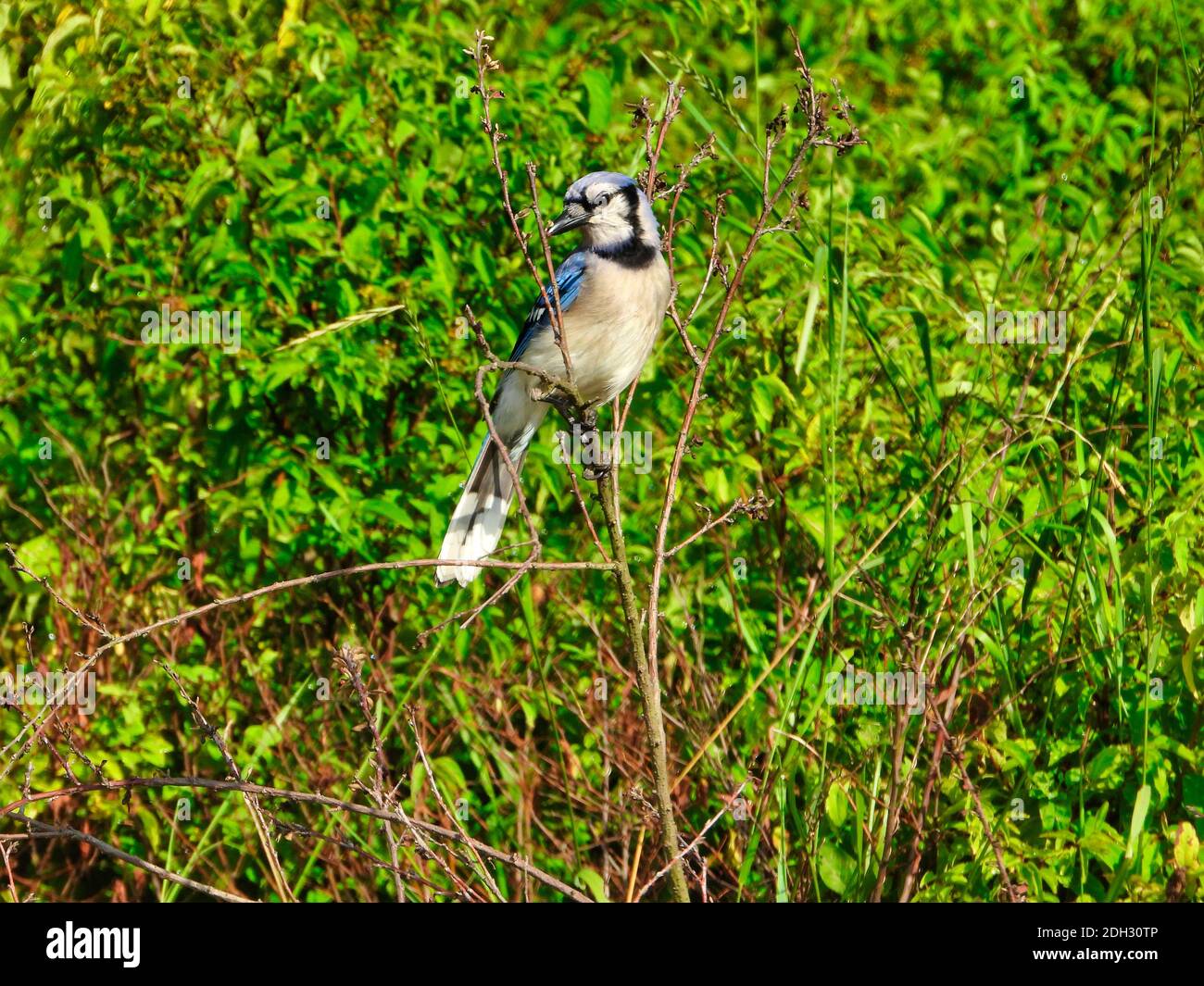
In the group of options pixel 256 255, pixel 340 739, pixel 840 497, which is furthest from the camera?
pixel 340 739

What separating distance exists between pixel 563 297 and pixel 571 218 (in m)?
0.39

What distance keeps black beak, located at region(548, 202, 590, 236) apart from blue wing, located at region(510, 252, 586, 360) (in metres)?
0.27

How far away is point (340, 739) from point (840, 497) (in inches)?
66.2

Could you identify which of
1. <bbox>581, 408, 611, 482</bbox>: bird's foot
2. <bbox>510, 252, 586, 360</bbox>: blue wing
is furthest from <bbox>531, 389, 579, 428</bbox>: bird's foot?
<bbox>510, 252, 586, 360</bbox>: blue wing

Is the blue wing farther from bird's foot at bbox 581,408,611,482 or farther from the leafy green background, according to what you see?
bird's foot at bbox 581,408,611,482

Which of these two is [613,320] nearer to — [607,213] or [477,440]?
[607,213]

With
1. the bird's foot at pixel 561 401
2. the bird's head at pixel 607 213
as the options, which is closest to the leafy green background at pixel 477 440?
the bird's head at pixel 607 213

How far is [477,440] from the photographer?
3889mm

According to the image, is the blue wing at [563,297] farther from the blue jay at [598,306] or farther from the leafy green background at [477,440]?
the leafy green background at [477,440]

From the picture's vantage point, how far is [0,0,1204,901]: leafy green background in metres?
3.10

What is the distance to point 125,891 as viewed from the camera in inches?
158

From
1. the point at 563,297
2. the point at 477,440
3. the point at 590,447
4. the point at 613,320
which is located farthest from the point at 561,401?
the point at 477,440
